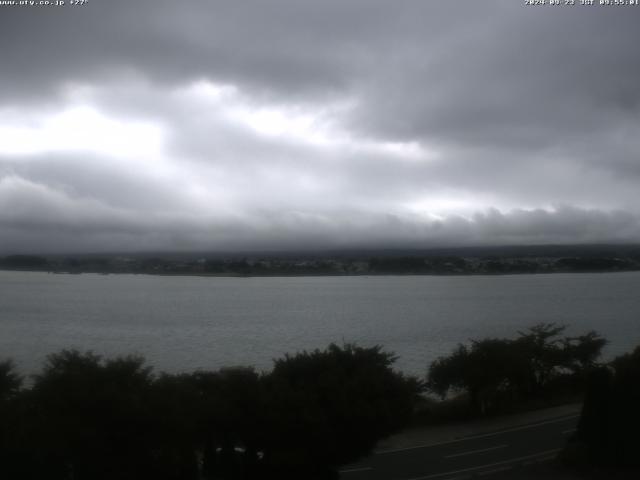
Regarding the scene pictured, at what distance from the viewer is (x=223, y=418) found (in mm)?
12430

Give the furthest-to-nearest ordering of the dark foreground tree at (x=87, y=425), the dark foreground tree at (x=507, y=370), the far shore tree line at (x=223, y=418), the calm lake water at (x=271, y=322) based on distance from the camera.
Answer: the calm lake water at (x=271, y=322), the dark foreground tree at (x=507, y=370), the far shore tree line at (x=223, y=418), the dark foreground tree at (x=87, y=425)

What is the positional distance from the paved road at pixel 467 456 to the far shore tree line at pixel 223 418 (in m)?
1.19

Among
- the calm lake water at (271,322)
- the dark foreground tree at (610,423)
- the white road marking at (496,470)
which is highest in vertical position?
the dark foreground tree at (610,423)

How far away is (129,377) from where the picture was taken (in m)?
11.2

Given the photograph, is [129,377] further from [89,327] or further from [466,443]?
[89,327]

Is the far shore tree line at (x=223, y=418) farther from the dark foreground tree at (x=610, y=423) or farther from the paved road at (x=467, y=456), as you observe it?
the paved road at (x=467, y=456)

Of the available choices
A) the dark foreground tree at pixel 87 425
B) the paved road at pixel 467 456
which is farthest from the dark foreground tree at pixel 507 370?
the dark foreground tree at pixel 87 425

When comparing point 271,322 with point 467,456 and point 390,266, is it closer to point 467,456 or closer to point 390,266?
point 467,456

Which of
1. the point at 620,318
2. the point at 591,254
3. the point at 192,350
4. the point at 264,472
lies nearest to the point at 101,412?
the point at 264,472

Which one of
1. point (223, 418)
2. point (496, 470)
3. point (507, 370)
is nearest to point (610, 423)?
point (496, 470)

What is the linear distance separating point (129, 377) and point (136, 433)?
1050 millimetres

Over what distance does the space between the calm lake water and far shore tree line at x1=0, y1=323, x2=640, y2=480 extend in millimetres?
16280

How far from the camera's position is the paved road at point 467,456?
13397 millimetres

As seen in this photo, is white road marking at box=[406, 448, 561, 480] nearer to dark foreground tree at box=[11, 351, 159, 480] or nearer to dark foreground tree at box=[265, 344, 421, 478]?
dark foreground tree at box=[265, 344, 421, 478]
